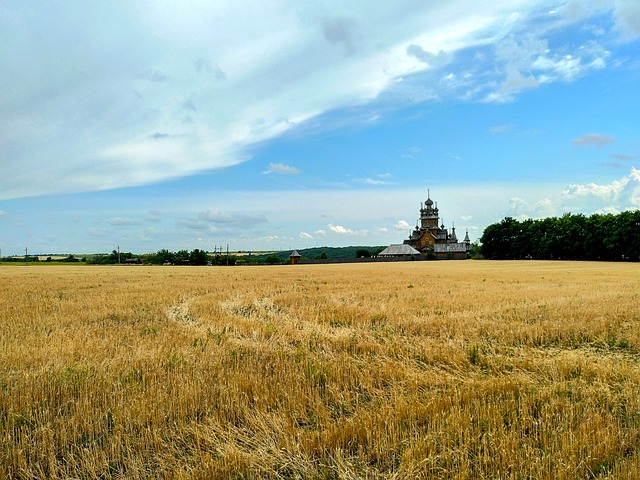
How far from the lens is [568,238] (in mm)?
104000

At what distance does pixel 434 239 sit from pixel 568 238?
5780 cm

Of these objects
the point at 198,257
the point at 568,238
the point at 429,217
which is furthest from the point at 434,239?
the point at 198,257

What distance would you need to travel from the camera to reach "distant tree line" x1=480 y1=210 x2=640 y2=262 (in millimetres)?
91062

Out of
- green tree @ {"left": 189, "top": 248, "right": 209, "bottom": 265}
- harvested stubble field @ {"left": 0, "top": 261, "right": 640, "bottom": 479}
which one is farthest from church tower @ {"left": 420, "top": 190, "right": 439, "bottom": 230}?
harvested stubble field @ {"left": 0, "top": 261, "right": 640, "bottom": 479}

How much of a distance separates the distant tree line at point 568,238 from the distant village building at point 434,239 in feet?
53.3

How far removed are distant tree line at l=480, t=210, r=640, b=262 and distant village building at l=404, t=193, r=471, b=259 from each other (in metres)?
16.2

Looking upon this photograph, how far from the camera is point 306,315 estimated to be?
608 inches

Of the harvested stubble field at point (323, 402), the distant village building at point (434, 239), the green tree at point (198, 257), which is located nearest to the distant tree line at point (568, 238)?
the distant village building at point (434, 239)

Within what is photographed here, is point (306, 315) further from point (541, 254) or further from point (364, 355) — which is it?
point (541, 254)

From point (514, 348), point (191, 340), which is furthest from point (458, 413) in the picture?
point (191, 340)

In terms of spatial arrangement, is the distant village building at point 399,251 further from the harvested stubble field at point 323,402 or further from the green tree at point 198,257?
the harvested stubble field at point 323,402

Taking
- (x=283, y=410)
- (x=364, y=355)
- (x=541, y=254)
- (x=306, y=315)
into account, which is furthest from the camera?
(x=541, y=254)

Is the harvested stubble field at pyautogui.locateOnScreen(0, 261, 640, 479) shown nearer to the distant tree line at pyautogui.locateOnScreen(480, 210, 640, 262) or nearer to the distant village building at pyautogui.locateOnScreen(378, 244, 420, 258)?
the distant tree line at pyautogui.locateOnScreen(480, 210, 640, 262)

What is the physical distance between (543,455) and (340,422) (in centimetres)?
243
